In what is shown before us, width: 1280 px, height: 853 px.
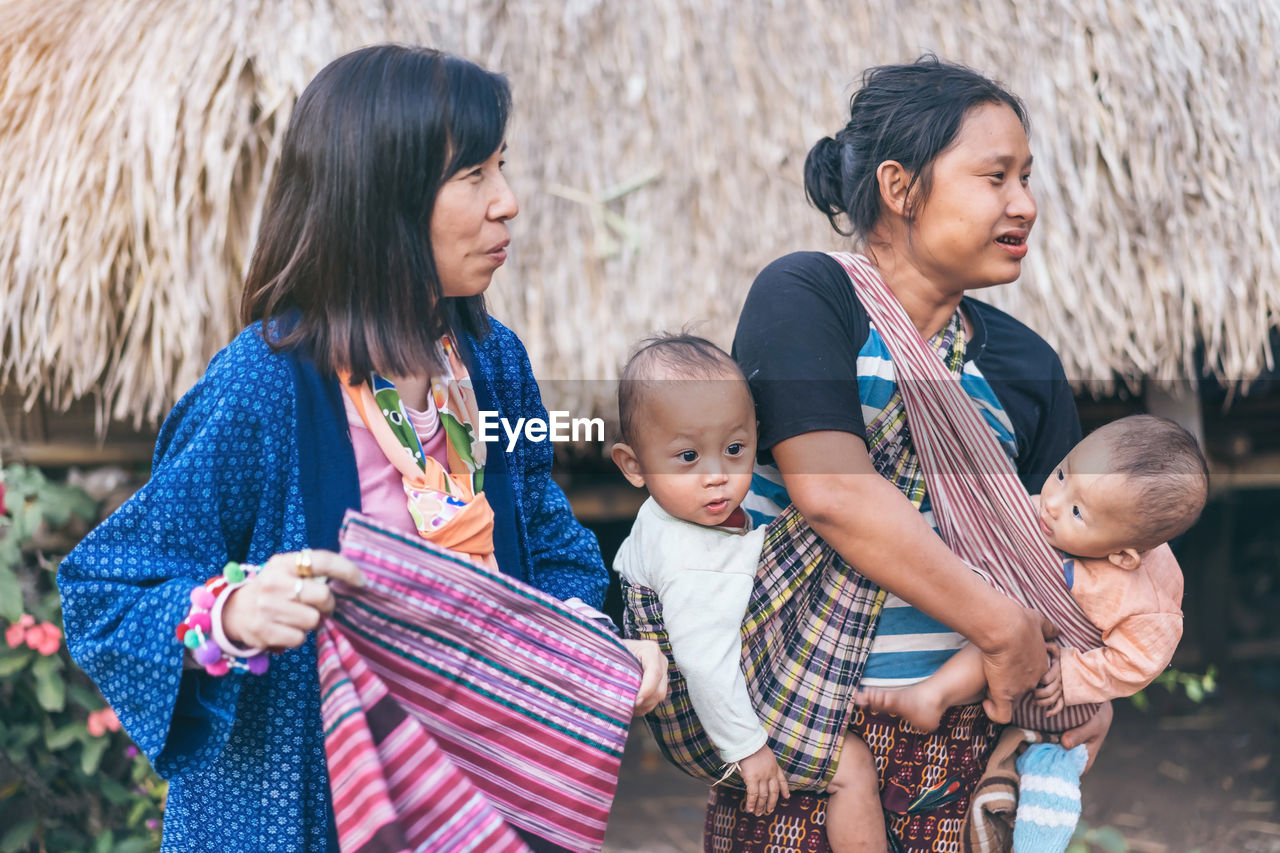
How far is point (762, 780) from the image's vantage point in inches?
59.7

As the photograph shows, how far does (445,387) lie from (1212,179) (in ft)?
9.97

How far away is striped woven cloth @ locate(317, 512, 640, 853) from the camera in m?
1.18

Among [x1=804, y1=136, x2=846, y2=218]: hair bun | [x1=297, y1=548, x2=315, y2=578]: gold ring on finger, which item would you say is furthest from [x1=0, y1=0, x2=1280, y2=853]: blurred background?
[x1=297, y1=548, x2=315, y2=578]: gold ring on finger

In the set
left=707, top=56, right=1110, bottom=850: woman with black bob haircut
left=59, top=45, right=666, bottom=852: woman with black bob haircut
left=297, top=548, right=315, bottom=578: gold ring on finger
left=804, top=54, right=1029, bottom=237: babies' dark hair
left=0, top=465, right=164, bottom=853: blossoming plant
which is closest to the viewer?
left=297, top=548, right=315, bottom=578: gold ring on finger

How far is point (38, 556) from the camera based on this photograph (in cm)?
321

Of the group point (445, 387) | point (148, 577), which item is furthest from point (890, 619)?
point (148, 577)

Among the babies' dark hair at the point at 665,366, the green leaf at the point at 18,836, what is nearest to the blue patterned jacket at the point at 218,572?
the babies' dark hair at the point at 665,366

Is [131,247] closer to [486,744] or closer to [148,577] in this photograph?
[148,577]

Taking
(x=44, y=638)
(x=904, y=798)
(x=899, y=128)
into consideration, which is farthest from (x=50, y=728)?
(x=899, y=128)

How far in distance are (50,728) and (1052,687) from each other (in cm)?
279

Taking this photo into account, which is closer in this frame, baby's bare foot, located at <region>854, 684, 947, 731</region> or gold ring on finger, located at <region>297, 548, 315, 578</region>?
gold ring on finger, located at <region>297, 548, 315, 578</region>

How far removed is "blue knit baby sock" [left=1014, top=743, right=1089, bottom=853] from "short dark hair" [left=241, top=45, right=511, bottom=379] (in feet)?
3.75

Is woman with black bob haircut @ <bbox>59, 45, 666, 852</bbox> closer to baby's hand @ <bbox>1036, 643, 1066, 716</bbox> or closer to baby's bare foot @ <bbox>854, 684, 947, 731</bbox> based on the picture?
baby's bare foot @ <bbox>854, 684, 947, 731</bbox>

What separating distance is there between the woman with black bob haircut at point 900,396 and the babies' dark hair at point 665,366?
0.16 feet
